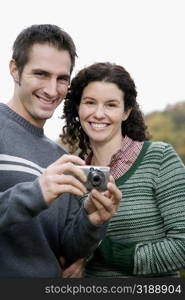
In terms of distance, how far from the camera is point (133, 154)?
4.50m

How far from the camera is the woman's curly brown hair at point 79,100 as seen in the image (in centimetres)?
472

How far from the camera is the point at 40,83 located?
13.9 feet

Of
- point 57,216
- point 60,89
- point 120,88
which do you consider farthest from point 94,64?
point 57,216

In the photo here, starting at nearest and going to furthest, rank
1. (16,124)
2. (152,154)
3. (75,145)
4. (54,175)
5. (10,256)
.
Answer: (54,175), (10,256), (16,124), (152,154), (75,145)

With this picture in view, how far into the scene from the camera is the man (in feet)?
10.8

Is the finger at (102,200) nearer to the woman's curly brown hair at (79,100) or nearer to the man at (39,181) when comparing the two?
the man at (39,181)

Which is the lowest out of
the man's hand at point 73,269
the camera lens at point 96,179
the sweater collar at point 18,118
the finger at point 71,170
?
the man's hand at point 73,269

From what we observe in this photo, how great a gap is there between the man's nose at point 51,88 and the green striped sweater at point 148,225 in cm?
86

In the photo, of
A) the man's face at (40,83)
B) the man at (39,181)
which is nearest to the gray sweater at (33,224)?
the man at (39,181)

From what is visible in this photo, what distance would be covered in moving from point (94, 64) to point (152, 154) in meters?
1.02

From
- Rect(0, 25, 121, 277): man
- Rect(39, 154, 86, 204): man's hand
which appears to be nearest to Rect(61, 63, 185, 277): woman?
Rect(0, 25, 121, 277): man

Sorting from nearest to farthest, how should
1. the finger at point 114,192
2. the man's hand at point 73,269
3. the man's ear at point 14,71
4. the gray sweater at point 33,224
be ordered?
the finger at point 114,192 → the gray sweater at point 33,224 → the man's hand at point 73,269 → the man's ear at point 14,71

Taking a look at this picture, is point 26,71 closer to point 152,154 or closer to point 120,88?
point 120,88

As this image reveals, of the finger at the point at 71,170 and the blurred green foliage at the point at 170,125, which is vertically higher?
the finger at the point at 71,170
